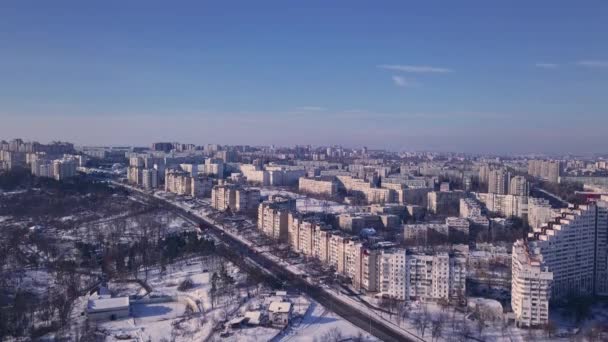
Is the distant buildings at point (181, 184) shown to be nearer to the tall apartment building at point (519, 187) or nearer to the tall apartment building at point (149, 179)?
the tall apartment building at point (149, 179)

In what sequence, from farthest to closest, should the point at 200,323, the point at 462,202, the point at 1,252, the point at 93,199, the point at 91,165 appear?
the point at 91,165 → the point at 93,199 → the point at 462,202 → the point at 1,252 → the point at 200,323

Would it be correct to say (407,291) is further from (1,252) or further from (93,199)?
(93,199)

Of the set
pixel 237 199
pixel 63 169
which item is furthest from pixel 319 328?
pixel 63 169

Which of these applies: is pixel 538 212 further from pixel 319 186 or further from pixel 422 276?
pixel 319 186

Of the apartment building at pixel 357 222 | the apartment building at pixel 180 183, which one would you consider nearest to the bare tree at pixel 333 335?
A: the apartment building at pixel 357 222

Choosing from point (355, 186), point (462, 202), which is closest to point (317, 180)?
point (355, 186)

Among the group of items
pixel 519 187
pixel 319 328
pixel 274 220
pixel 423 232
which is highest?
pixel 519 187

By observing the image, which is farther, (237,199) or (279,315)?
(237,199)

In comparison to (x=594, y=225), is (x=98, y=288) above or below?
below
